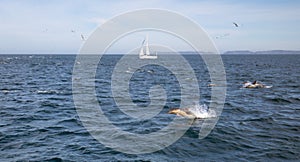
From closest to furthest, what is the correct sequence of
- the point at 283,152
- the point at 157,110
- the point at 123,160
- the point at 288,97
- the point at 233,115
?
the point at 123,160 < the point at 283,152 < the point at 233,115 < the point at 157,110 < the point at 288,97

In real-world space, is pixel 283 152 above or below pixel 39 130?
below

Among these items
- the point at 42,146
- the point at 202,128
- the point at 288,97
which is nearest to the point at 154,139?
the point at 202,128

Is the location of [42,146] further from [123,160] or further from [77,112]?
[77,112]

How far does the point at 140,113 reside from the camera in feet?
95.0

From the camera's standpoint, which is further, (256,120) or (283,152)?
(256,120)

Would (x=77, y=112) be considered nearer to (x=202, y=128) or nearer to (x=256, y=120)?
(x=202, y=128)

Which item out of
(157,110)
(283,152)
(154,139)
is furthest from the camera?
(157,110)

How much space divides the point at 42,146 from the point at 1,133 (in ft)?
13.9

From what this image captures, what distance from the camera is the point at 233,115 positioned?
28.5 meters

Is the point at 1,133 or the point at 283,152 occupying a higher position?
the point at 1,133

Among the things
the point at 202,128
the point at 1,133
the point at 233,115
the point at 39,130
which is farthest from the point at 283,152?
the point at 1,133

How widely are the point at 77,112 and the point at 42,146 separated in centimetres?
1027

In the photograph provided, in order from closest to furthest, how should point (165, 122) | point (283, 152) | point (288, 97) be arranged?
1. point (283, 152)
2. point (165, 122)
3. point (288, 97)

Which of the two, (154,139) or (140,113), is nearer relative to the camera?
(154,139)
